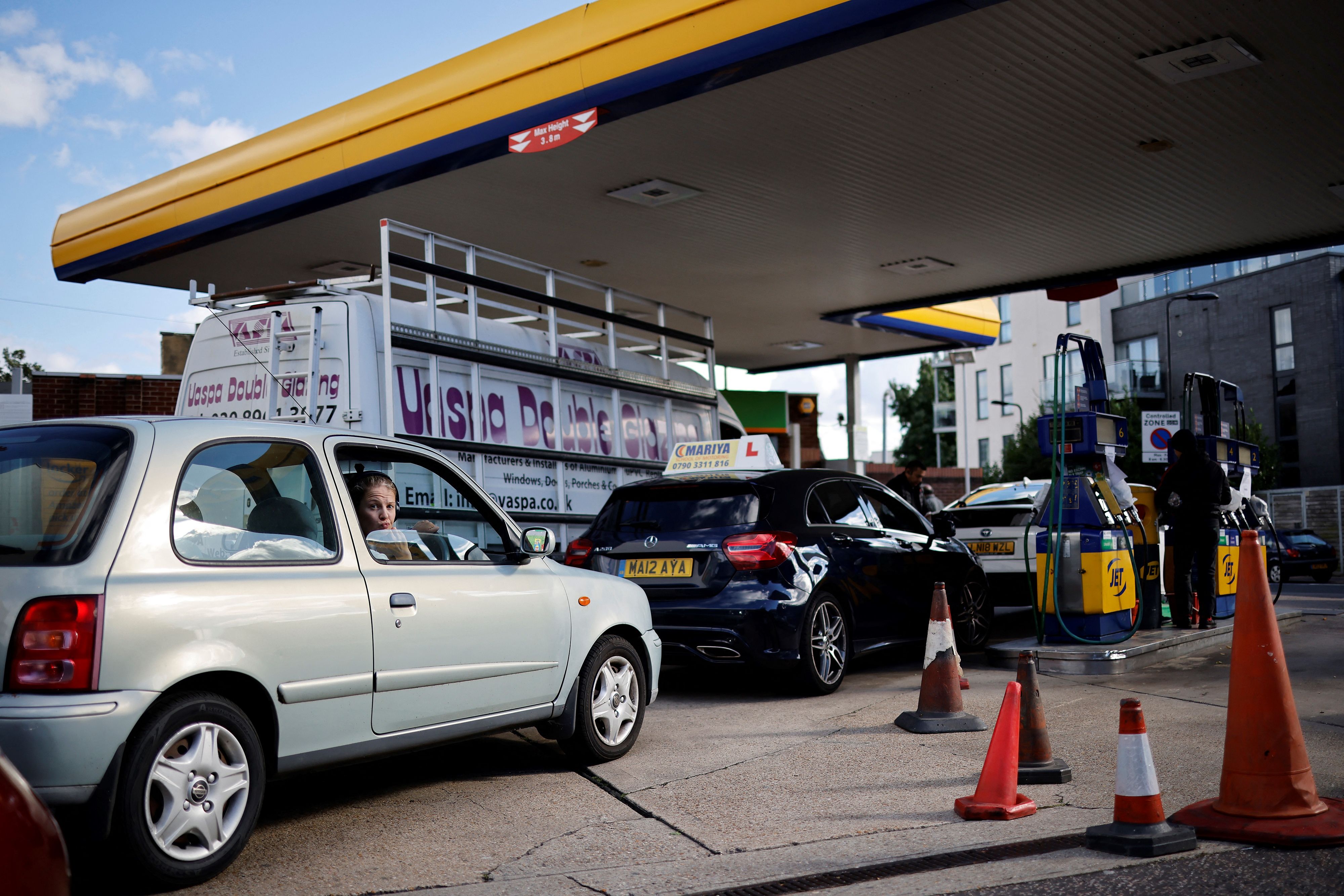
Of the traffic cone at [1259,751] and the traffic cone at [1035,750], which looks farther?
the traffic cone at [1035,750]

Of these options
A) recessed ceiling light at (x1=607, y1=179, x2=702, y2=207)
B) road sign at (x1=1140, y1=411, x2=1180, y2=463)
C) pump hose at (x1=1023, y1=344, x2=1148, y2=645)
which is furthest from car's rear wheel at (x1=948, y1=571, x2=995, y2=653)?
road sign at (x1=1140, y1=411, x2=1180, y2=463)

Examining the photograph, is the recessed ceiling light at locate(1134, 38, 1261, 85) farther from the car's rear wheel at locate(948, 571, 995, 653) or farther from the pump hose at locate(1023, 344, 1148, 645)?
the car's rear wheel at locate(948, 571, 995, 653)

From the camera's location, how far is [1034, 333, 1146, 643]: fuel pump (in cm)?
896

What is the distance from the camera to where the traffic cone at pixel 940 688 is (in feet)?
21.5

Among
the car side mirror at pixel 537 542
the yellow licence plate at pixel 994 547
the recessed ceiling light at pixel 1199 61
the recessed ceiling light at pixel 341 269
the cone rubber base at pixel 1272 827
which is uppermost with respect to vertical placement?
the recessed ceiling light at pixel 1199 61

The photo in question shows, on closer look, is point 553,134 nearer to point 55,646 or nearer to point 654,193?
point 654,193

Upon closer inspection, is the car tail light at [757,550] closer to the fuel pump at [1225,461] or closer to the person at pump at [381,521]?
the person at pump at [381,521]

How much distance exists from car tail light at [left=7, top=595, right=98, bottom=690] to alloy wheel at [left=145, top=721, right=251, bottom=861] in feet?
1.24

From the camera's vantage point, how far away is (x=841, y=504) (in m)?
8.59

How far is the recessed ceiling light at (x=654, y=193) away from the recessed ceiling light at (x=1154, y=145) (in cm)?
432

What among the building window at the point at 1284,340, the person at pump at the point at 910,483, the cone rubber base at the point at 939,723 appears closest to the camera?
the cone rubber base at the point at 939,723

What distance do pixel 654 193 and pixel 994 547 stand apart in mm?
5271

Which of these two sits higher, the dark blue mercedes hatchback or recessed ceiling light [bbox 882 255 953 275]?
recessed ceiling light [bbox 882 255 953 275]

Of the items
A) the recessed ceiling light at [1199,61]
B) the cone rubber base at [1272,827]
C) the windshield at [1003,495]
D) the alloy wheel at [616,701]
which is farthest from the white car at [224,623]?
the windshield at [1003,495]
